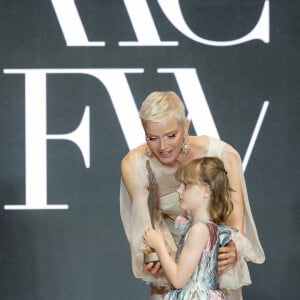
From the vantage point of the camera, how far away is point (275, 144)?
473cm

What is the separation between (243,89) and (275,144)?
0.34m

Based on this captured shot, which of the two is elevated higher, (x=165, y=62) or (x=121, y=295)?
(x=165, y=62)

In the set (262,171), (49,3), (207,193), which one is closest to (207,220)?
(207,193)

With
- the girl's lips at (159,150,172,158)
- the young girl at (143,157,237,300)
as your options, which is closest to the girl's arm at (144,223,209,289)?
the young girl at (143,157,237,300)

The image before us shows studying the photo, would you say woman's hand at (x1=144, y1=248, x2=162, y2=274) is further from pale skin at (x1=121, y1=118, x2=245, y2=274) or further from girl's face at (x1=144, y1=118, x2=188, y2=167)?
girl's face at (x1=144, y1=118, x2=188, y2=167)

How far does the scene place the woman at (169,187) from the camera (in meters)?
3.05

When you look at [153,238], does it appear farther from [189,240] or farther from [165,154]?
[165,154]

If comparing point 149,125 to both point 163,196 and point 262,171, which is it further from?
point 262,171

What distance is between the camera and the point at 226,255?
3.01 meters

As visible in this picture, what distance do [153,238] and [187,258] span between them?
0.14m

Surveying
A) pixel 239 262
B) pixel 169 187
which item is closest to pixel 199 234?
pixel 239 262

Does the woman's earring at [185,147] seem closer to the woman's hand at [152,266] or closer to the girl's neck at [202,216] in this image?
the girl's neck at [202,216]

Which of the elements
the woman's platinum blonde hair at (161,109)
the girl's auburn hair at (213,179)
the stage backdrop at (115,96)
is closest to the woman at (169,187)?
the woman's platinum blonde hair at (161,109)

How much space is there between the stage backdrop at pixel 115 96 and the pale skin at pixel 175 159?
1432 mm
